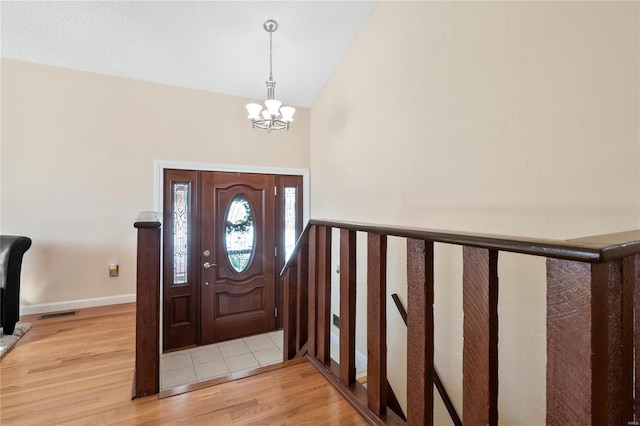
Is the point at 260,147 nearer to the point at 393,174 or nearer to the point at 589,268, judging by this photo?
the point at 393,174

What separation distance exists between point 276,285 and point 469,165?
2.93 metres

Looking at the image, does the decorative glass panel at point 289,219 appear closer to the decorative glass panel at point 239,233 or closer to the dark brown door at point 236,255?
the dark brown door at point 236,255

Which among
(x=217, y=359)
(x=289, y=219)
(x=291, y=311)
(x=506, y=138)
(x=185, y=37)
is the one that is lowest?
(x=217, y=359)

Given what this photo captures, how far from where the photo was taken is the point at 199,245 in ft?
12.5

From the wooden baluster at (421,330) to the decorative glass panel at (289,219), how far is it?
3.28m

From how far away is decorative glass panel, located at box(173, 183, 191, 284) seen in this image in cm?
368

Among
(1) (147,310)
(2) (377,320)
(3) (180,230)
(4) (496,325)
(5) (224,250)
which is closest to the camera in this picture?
(4) (496,325)

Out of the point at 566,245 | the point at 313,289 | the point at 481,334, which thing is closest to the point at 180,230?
the point at 313,289

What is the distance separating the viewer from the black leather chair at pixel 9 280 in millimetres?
2301

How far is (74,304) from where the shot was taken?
3199 millimetres

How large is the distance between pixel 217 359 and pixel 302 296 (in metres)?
2.21

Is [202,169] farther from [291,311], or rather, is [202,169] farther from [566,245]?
[566,245]

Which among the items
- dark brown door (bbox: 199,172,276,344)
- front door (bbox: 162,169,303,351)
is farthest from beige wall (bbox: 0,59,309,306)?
dark brown door (bbox: 199,172,276,344)

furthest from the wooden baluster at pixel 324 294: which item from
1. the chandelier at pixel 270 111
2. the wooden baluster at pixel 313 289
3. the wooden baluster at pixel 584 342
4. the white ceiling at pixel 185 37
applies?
the white ceiling at pixel 185 37
